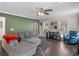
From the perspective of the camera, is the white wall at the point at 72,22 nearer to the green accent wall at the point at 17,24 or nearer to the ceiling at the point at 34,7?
the ceiling at the point at 34,7

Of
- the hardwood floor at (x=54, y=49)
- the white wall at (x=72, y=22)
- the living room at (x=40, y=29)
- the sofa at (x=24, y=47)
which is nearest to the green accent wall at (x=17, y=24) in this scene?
the living room at (x=40, y=29)

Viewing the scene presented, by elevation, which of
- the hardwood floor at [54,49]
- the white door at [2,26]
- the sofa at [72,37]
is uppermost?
the white door at [2,26]

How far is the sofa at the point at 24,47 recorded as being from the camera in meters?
2.39

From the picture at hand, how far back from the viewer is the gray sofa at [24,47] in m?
2.39

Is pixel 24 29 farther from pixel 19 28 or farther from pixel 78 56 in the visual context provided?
pixel 78 56

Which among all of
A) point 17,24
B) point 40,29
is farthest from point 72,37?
point 17,24

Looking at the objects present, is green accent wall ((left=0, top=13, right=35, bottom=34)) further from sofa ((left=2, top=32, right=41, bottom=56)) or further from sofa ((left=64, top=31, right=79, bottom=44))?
sofa ((left=64, top=31, right=79, bottom=44))

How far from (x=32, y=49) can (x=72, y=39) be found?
84cm

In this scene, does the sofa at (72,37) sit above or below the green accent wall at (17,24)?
below

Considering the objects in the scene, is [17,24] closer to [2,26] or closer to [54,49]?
[2,26]

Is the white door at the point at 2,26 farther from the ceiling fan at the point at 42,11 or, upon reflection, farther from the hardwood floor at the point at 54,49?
the ceiling fan at the point at 42,11

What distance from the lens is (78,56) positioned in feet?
8.16

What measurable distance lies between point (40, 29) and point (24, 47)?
49 cm

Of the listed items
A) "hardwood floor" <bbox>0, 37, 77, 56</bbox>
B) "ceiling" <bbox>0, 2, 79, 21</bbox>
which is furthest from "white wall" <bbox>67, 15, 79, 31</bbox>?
"hardwood floor" <bbox>0, 37, 77, 56</bbox>
